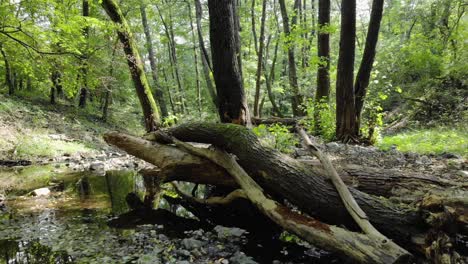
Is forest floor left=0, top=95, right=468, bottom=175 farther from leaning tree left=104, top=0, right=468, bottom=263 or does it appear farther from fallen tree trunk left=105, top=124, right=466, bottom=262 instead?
fallen tree trunk left=105, top=124, right=466, bottom=262

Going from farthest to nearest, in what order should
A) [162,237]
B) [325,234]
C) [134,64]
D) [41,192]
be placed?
[134,64] → [41,192] → [162,237] → [325,234]

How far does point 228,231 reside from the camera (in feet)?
13.9


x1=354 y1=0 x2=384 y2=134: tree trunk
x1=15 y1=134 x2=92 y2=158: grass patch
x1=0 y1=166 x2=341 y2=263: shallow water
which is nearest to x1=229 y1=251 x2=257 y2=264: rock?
x1=0 y1=166 x2=341 y2=263: shallow water

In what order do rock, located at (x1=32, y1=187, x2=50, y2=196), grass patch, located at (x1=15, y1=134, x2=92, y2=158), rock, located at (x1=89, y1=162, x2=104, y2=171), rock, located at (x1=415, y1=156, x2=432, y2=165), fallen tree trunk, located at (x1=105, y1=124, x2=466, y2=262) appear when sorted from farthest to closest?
grass patch, located at (x1=15, y1=134, x2=92, y2=158)
rock, located at (x1=89, y1=162, x2=104, y2=171)
rock, located at (x1=415, y1=156, x2=432, y2=165)
rock, located at (x1=32, y1=187, x2=50, y2=196)
fallen tree trunk, located at (x1=105, y1=124, x2=466, y2=262)

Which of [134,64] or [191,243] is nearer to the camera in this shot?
[191,243]

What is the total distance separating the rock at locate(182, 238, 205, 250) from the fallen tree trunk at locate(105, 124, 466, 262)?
1.06m

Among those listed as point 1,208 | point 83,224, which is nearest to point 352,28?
point 83,224

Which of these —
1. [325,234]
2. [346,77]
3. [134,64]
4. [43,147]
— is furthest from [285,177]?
[43,147]

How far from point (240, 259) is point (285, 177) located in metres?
1.04

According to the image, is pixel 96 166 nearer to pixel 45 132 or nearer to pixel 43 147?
pixel 43 147

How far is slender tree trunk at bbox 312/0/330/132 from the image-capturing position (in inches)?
382

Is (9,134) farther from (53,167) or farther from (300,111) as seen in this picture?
(300,111)

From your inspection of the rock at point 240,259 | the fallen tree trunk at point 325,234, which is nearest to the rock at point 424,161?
the fallen tree trunk at point 325,234

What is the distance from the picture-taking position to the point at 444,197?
289 centimetres
